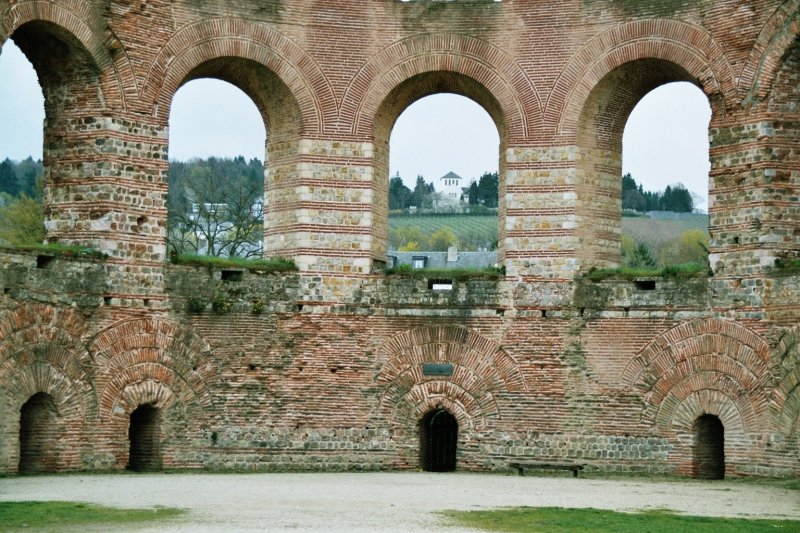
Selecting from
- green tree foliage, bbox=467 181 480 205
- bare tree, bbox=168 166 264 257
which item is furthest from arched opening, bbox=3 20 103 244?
green tree foliage, bbox=467 181 480 205

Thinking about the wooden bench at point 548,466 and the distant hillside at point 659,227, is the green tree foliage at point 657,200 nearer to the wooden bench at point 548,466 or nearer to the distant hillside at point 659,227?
the distant hillside at point 659,227

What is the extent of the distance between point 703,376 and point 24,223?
25.2m

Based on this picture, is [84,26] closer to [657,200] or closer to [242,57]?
[242,57]

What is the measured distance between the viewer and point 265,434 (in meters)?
28.8

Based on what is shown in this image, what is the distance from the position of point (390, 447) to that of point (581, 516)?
891cm

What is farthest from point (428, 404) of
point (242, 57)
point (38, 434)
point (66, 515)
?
point (66, 515)

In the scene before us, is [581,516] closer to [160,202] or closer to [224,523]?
[224,523]

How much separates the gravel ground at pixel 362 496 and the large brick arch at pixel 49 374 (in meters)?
0.91

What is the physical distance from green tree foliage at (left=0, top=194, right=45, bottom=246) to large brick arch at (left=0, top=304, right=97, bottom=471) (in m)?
17.6

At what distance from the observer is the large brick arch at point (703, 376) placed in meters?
27.7

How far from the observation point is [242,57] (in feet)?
96.1

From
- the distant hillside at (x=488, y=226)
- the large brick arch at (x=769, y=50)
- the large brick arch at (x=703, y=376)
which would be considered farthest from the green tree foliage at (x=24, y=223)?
the distant hillside at (x=488, y=226)

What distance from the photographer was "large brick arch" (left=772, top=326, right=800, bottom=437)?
27016 millimetres

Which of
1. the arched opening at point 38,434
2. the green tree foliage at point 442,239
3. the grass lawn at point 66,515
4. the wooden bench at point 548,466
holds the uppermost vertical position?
the green tree foliage at point 442,239
